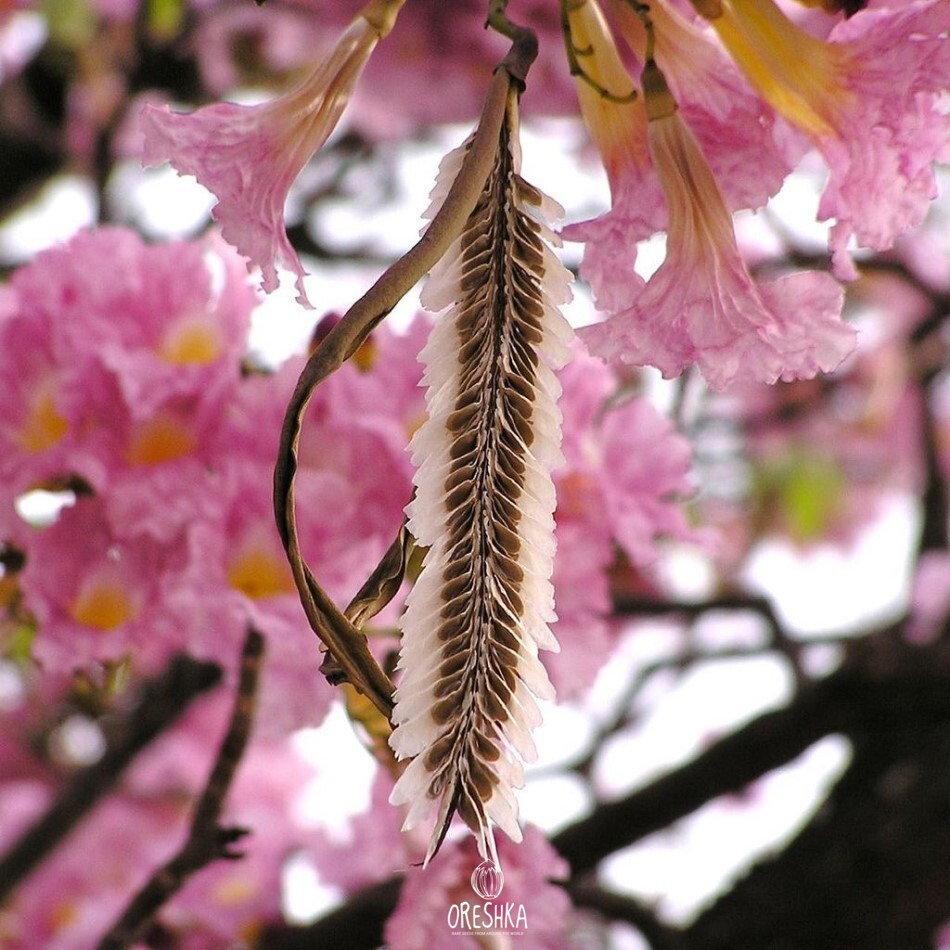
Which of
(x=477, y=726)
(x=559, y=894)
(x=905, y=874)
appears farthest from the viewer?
(x=905, y=874)

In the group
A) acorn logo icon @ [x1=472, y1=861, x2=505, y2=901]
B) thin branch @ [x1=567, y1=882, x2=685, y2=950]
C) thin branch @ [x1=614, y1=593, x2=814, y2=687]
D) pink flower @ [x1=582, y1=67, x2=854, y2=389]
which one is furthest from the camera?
thin branch @ [x1=614, y1=593, x2=814, y2=687]

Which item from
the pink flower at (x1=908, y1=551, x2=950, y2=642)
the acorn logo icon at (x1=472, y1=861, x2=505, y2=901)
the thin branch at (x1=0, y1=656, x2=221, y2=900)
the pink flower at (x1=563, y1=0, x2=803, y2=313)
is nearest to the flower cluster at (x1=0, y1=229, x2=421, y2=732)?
the acorn logo icon at (x1=472, y1=861, x2=505, y2=901)

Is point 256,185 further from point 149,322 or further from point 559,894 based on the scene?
point 559,894

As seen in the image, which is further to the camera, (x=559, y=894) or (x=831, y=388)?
(x=831, y=388)

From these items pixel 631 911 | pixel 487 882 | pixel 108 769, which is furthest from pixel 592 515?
pixel 108 769

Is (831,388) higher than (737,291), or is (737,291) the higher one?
(831,388)

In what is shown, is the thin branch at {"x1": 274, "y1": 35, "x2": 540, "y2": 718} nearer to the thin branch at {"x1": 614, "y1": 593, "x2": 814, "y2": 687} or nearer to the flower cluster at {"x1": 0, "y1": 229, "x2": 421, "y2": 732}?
the flower cluster at {"x1": 0, "y1": 229, "x2": 421, "y2": 732}

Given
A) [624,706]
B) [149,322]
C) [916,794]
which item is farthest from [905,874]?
[149,322]
